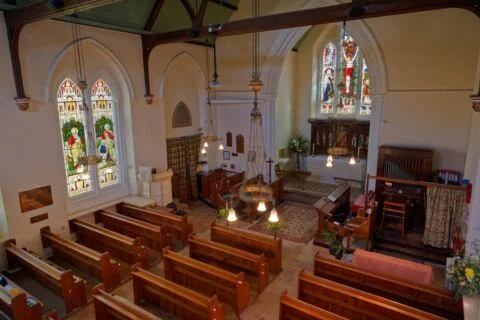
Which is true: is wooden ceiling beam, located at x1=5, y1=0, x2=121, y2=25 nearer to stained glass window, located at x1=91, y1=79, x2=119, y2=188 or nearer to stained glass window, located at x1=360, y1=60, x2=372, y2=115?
stained glass window, located at x1=91, y1=79, x2=119, y2=188

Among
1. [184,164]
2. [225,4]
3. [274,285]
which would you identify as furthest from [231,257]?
[225,4]

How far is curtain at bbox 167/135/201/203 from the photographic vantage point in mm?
11078

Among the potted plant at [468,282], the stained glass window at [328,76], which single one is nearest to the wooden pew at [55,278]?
the potted plant at [468,282]

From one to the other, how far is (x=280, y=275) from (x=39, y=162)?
19.8 feet

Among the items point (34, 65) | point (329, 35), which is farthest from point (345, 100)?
point (34, 65)

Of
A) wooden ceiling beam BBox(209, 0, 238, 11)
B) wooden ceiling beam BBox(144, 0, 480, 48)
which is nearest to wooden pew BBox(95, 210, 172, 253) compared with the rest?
wooden ceiling beam BBox(144, 0, 480, 48)

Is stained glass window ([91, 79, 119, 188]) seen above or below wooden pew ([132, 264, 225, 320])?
above

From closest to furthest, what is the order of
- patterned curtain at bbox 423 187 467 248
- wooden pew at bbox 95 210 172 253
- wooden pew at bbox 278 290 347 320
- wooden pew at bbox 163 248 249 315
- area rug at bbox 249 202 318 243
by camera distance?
wooden pew at bbox 278 290 347 320 < wooden pew at bbox 163 248 249 315 < patterned curtain at bbox 423 187 467 248 < wooden pew at bbox 95 210 172 253 < area rug at bbox 249 202 318 243

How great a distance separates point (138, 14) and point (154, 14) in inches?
17.5

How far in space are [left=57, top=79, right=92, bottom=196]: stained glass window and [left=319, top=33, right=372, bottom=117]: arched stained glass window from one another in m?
8.96

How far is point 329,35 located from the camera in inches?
518

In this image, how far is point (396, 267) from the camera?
602cm

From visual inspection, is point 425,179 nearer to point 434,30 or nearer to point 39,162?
point 434,30

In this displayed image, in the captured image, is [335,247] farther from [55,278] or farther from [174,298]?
[55,278]
